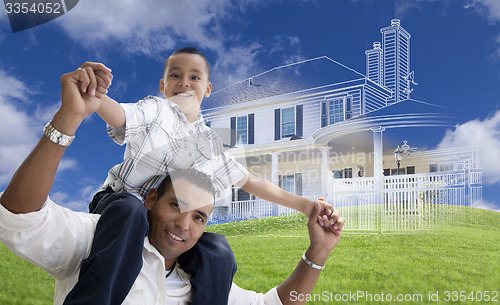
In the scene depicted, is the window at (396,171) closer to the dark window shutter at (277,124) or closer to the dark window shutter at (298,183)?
the dark window shutter at (277,124)

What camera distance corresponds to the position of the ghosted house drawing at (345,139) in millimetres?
1759

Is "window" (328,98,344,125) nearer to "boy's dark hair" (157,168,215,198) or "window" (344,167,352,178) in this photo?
"window" (344,167,352,178)

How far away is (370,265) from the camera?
354 centimetres

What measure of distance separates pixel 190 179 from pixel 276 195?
301 mm

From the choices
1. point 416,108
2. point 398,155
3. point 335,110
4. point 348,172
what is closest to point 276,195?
point 335,110

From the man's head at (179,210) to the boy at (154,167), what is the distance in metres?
0.03

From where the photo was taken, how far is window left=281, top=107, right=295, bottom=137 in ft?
7.80

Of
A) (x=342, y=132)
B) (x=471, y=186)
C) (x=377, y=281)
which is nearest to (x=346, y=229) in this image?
(x=377, y=281)

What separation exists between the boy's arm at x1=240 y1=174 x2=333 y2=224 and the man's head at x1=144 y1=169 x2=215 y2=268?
0.79 ft

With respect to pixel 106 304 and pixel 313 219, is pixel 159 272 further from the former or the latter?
pixel 313 219

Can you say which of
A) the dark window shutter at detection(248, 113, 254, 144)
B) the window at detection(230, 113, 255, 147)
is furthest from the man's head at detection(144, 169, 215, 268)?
the dark window shutter at detection(248, 113, 254, 144)

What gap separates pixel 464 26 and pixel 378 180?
1.93 meters

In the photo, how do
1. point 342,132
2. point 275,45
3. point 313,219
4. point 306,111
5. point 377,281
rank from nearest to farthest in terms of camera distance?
point 313,219 < point 306,111 < point 342,132 < point 377,281 < point 275,45

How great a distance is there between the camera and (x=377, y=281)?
3.40 metres
